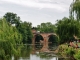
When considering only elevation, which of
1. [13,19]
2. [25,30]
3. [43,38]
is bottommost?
[43,38]

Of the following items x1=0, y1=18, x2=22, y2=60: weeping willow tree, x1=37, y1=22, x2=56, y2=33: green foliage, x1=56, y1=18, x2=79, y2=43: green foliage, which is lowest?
x1=0, y1=18, x2=22, y2=60: weeping willow tree

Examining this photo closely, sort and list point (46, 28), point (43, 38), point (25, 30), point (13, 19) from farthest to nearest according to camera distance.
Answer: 1. point (46, 28)
2. point (43, 38)
3. point (25, 30)
4. point (13, 19)

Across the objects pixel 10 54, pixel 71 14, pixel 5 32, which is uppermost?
pixel 71 14

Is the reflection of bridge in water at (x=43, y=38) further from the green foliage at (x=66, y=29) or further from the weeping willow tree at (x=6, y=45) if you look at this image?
the weeping willow tree at (x=6, y=45)

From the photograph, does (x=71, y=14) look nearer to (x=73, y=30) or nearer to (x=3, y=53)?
(x=3, y=53)

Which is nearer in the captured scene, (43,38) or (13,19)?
(13,19)

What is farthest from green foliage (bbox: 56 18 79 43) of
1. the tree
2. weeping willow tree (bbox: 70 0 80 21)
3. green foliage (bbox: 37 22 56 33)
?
green foliage (bbox: 37 22 56 33)

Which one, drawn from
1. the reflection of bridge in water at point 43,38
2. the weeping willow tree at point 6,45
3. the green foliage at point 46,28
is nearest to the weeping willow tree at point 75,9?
the weeping willow tree at point 6,45

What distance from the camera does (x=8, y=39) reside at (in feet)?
57.0

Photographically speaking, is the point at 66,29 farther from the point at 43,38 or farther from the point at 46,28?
the point at 46,28

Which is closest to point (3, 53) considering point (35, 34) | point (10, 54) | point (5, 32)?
point (10, 54)

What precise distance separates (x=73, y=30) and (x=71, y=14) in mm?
12668

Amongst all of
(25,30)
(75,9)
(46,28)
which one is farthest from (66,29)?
(46,28)

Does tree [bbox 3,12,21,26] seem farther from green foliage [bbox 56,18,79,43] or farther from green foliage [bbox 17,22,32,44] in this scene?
green foliage [bbox 56,18,79,43]
